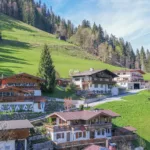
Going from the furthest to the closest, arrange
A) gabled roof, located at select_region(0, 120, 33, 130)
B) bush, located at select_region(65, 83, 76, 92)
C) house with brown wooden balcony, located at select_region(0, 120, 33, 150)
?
bush, located at select_region(65, 83, 76, 92)
gabled roof, located at select_region(0, 120, 33, 130)
house with brown wooden balcony, located at select_region(0, 120, 33, 150)

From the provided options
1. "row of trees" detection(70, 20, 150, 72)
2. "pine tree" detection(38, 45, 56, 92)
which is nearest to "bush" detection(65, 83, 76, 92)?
"pine tree" detection(38, 45, 56, 92)

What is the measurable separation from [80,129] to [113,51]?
4637 inches

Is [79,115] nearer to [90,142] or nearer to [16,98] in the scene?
[90,142]

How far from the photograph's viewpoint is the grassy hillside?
103 metres

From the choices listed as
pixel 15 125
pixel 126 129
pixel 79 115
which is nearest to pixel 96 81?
pixel 126 129

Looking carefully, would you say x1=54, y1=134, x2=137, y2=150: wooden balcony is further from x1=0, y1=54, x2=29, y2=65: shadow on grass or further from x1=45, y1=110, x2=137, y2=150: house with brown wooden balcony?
x1=0, y1=54, x2=29, y2=65: shadow on grass

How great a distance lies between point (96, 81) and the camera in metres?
87.4

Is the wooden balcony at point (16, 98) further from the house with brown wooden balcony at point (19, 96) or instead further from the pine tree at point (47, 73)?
the pine tree at point (47, 73)

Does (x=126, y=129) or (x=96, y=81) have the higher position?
(x=96, y=81)

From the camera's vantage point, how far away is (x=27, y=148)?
46594 mm

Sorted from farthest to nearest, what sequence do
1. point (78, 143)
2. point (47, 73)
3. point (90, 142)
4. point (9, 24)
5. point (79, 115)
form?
point (9, 24) < point (47, 73) < point (79, 115) < point (90, 142) < point (78, 143)

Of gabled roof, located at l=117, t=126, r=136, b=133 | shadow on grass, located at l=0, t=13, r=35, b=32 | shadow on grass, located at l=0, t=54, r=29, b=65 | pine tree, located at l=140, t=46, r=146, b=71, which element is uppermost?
shadow on grass, located at l=0, t=13, r=35, b=32

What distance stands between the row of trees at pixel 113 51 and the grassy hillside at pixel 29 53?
1105 centimetres

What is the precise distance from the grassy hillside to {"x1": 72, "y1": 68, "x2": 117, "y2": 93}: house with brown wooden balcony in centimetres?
1320
